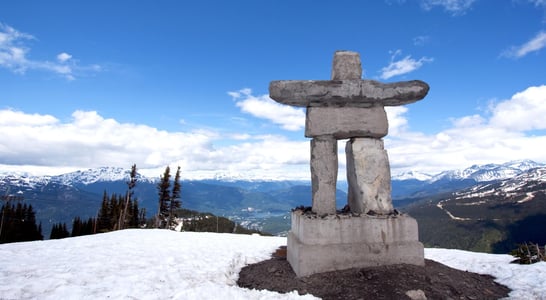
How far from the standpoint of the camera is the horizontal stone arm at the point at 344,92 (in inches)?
341

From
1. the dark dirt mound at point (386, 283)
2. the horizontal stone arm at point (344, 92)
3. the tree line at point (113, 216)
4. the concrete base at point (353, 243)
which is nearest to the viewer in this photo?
the dark dirt mound at point (386, 283)

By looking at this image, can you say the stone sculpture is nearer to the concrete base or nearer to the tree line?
the concrete base

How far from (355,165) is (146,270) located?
22.1 feet

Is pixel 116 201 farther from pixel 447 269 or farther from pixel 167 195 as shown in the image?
pixel 447 269

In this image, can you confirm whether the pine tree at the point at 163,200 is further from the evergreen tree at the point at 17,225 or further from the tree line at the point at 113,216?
the evergreen tree at the point at 17,225

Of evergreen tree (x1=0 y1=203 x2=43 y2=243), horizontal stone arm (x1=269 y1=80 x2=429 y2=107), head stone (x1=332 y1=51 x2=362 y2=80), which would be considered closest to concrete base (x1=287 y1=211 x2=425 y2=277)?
horizontal stone arm (x1=269 y1=80 x2=429 y2=107)

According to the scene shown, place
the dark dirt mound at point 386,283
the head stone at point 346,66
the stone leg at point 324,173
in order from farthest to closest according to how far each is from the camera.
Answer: the head stone at point 346,66
the stone leg at point 324,173
the dark dirt mound at point 386,283

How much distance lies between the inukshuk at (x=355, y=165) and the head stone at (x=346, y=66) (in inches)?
1.2

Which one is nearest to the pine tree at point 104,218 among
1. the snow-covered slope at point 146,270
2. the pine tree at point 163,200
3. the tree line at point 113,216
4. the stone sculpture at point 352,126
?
the tree line at point 113,216

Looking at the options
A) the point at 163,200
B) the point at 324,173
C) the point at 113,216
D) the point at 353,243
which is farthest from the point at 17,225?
the point at 353,243

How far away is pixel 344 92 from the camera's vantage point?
870 centimetres

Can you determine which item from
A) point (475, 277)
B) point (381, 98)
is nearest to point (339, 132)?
point (381, 98)

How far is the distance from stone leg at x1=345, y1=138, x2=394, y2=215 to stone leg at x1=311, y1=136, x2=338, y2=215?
2.09ft

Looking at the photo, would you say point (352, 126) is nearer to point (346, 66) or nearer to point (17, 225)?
point (346, 66)
